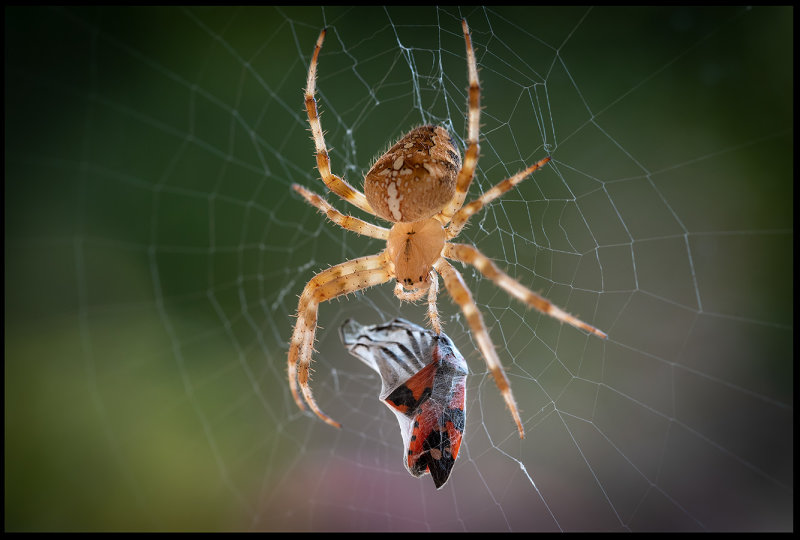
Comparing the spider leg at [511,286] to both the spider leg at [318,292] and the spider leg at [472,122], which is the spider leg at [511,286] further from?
the spider leg at [318,292]

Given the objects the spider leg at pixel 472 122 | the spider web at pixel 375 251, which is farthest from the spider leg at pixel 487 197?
the spider web at pixel 375 251

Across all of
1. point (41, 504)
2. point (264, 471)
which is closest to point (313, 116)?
point (264, 471)

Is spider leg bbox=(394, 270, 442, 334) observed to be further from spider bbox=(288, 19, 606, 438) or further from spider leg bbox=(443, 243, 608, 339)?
spider leg bbox=(443, 243, 608, 339)

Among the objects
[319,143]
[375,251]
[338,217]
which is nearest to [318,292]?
[338,217]

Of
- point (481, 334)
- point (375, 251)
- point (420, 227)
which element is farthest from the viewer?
point (375, 251)

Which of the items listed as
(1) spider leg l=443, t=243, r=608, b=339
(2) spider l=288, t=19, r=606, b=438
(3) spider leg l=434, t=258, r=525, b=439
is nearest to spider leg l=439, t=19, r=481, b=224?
(2) spider l=288, t=19, r=606, b=438

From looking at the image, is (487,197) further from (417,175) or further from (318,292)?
(318,292)

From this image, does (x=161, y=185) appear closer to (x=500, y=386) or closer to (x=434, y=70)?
(x=434, y=70)
